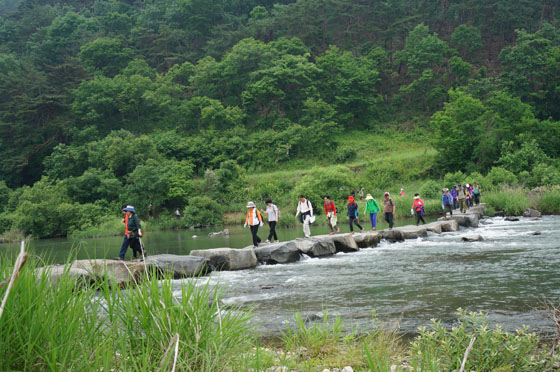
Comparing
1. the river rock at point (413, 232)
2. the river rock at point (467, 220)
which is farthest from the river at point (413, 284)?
the river rock at point (467, 220)

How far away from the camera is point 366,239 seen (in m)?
16.8

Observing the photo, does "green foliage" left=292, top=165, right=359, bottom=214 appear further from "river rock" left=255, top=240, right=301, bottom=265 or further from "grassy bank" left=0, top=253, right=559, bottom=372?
"grassy bank" left=0, top=253, right=559, bottom=372

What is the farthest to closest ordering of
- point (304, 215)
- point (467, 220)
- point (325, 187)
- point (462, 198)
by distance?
point (325, 187) < point (462, 198) < point (467, 220) < point (304, 215)

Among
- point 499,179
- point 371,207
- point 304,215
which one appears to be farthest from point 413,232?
point 499,179

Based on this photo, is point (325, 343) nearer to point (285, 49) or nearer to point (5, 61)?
Result: point (285, 49)

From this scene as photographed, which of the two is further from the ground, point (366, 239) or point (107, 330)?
point (107, 330)

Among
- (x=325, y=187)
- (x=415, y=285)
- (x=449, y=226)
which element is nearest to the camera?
(x=415, y=285)

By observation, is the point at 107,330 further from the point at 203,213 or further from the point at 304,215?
the point at 203,213

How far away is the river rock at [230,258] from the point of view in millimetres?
13102

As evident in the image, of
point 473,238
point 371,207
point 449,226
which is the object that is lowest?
point 473,238

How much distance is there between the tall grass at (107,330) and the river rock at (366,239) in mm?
13428

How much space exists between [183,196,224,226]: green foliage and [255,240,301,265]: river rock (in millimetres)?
25028

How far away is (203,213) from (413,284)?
30.8 m

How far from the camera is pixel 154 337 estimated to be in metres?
3.19
